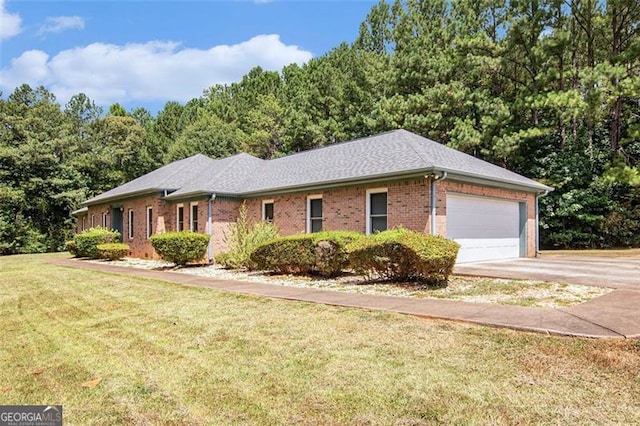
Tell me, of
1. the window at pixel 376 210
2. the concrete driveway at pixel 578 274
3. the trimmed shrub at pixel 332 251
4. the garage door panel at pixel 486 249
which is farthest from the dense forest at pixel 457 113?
the trimmed shrub at pixel 332 251

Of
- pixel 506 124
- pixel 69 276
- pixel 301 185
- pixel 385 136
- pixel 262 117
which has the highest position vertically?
pixel 262 117

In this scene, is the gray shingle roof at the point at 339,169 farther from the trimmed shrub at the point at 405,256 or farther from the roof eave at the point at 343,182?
the trimmed shrub at the point at 405,256

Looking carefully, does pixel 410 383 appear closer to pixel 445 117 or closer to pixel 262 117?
pixel 445 117

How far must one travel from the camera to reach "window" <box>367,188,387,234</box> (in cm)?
1352

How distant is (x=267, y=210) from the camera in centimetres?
1808

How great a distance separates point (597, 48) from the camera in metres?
26.6

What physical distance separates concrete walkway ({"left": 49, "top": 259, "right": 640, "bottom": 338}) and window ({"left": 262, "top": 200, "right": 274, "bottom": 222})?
29.3ft

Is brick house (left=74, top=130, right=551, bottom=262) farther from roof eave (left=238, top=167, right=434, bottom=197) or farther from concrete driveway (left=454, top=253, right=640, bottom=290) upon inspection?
concrete driveway (left=454, top=253, right=640, bottom=290)

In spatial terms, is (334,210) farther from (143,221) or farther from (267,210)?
(143,221)

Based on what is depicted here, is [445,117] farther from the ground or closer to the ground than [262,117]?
closer to the ground

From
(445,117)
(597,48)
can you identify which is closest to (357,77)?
(445,117)

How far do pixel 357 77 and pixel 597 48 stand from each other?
15.6 meters

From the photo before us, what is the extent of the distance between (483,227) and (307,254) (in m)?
6.90

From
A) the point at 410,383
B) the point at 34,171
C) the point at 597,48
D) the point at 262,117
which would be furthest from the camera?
the point at 262,117
